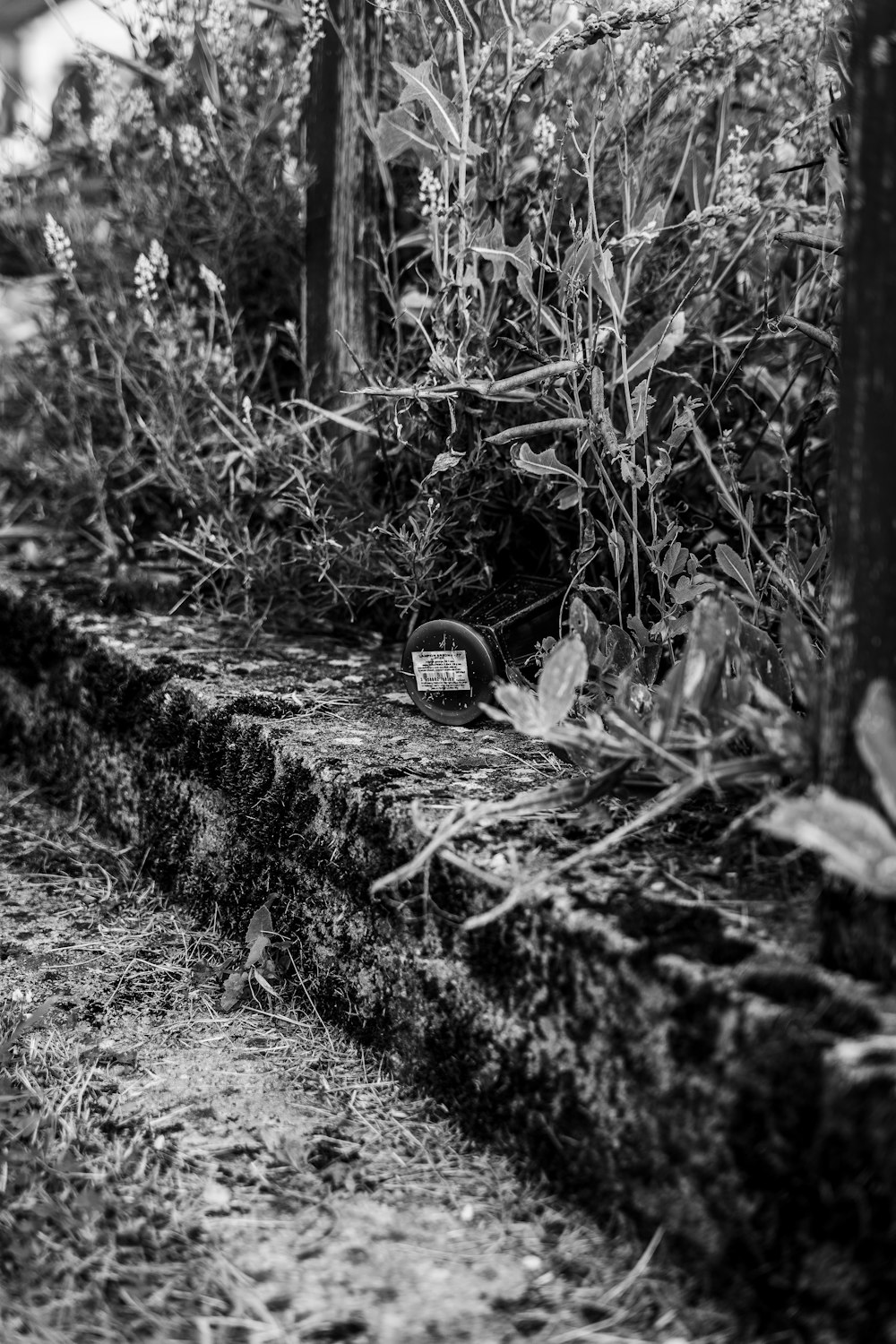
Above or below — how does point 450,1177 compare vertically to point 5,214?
below

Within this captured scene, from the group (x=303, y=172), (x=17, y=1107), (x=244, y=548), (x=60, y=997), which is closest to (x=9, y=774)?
(x=244, y=548)

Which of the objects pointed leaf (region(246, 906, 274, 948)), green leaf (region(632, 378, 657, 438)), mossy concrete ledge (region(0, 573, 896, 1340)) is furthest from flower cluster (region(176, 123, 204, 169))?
pointed leaf (region(246, 906, 274, 948))

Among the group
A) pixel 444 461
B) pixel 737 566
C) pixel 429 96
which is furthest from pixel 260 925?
pixel 429 96

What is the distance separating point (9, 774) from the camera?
8.46 ft

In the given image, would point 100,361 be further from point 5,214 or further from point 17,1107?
point 17,1107

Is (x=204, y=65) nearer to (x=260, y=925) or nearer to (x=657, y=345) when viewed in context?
(x=657, y=345)

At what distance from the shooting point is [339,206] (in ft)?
7.74

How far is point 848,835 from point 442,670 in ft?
3.02

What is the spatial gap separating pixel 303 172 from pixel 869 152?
173 cm

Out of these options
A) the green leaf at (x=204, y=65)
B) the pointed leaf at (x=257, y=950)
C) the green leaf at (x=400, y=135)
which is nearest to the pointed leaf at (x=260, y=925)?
the pointed leaf at (x=257, y=950)

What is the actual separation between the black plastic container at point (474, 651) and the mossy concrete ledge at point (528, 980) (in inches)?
1.8

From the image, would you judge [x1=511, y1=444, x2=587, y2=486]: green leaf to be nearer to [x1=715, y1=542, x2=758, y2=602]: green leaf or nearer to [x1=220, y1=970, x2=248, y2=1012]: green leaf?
[x1=715, y1=542, x2=758, y2=602]: green leaf

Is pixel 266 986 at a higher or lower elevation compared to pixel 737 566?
lower

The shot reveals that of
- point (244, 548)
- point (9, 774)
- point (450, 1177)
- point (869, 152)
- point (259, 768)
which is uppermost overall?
point (869, 152)
